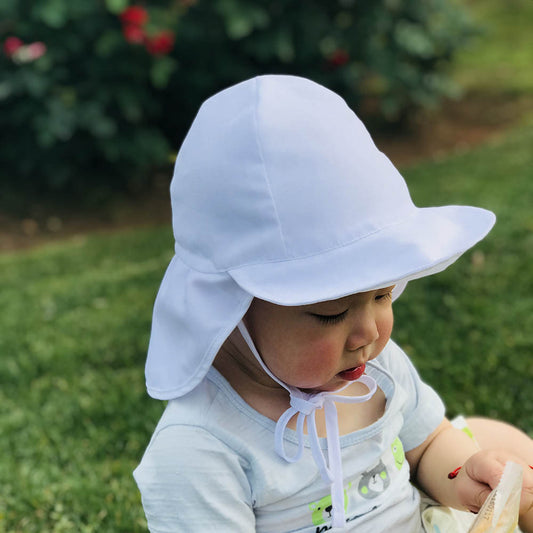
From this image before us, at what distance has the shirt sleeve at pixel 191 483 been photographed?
4.75ft

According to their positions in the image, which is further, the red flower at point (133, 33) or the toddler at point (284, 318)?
the red flower at point (133, 33)

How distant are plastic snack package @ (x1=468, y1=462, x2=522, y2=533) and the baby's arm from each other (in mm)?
118

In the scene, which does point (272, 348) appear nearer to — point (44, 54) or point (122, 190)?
point (44, 54)

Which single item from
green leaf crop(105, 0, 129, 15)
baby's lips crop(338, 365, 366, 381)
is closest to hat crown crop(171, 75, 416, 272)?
baby's lips crop(338, 365, 366, 381)

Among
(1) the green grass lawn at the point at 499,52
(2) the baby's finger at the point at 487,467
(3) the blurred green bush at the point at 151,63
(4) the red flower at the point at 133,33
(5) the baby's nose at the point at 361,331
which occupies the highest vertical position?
(5) the baby's nose at the point at 361,331

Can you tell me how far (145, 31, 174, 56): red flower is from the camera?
5512 mm

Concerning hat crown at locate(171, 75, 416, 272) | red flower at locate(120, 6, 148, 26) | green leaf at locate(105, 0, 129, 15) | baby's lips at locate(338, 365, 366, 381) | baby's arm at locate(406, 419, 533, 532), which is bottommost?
red flower at locate(120, 6, 148, 26)

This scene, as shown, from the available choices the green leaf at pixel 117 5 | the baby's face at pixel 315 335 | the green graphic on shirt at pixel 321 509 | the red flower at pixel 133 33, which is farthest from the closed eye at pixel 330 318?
the red flower at pixel 133 33

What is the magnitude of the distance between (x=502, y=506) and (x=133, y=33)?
4752mm

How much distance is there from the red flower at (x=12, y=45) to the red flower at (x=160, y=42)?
0.96 meters

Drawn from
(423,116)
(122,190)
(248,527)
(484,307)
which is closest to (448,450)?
(248,527)

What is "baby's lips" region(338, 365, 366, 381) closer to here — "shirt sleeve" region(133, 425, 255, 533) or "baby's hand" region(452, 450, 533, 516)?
"shirt sleeve" region(133, 425, 255, 533)

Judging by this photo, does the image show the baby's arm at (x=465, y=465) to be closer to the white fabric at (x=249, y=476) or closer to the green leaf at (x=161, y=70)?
the white fabric at (x=249, y=476)

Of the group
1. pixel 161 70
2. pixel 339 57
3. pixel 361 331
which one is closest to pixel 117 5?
pixel 161 70
